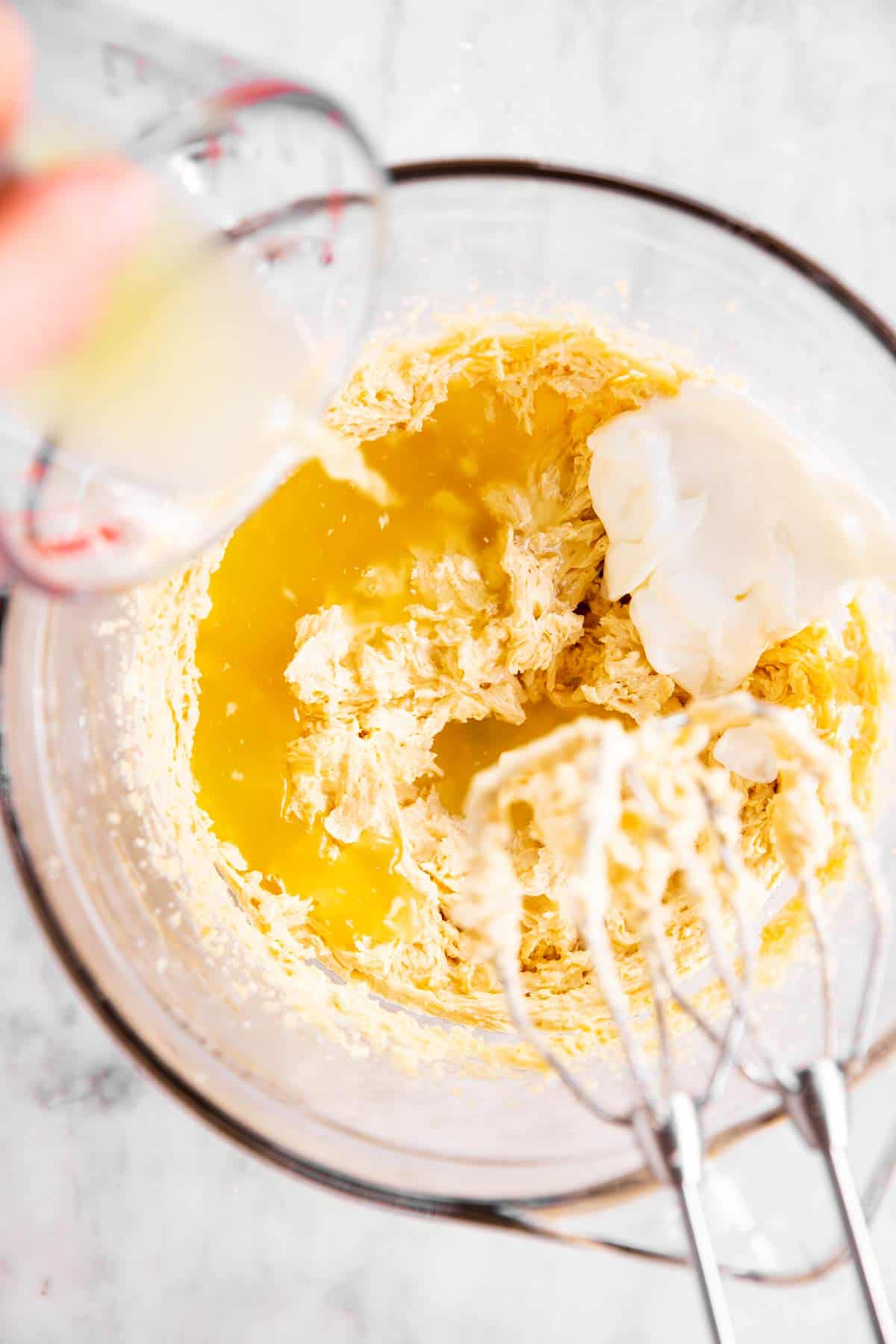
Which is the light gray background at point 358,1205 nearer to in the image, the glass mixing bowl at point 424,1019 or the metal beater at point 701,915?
the glass mixing bowl at point 424,1019

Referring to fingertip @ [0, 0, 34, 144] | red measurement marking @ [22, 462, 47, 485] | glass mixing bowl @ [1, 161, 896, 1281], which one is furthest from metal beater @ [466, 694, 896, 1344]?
fingertip @ [0, 0, 34, 144]

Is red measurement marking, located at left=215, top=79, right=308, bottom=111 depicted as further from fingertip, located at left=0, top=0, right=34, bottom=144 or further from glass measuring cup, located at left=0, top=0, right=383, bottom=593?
A: fingertip, located at left=0, top=0, right=34, bottom=144

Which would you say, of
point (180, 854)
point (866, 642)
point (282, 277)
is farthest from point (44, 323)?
point (866, 642)

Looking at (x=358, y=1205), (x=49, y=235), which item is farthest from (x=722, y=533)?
(x=358, y=1205)

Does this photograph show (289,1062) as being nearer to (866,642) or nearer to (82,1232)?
(82,1232)

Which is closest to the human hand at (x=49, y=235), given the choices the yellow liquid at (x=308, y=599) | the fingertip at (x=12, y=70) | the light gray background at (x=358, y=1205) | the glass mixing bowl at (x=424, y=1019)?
the fingertip at (x=12, y=70)

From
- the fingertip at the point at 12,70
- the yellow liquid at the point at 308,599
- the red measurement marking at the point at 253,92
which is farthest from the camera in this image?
the yellow liquid at the point at 308,599
